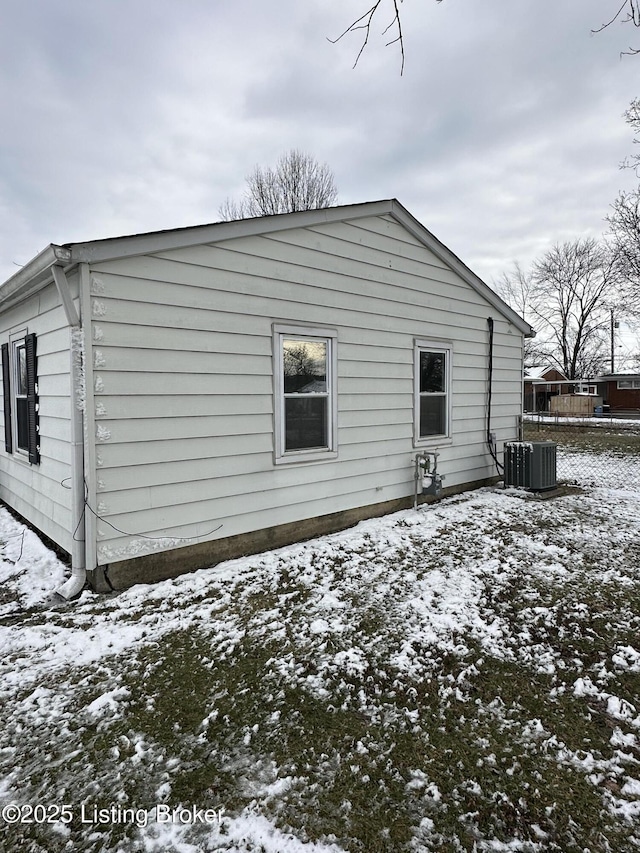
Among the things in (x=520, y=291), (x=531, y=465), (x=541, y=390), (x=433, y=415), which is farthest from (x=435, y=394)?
(x=520, y=291)

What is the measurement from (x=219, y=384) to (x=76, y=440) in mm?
1355

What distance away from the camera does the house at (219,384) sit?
378cm

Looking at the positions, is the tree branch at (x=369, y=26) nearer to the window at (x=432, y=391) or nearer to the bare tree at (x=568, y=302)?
the window at (x=432, y=391)

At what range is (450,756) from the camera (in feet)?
7.01

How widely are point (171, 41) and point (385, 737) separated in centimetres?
638

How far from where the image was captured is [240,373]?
4602 millimetres

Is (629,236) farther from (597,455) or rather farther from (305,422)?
(305,422)

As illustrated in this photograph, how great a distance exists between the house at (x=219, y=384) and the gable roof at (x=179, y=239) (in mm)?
17

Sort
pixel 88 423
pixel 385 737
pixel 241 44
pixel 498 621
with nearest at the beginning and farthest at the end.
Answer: pixel 385 737
pixel 498 621
pixel 88 423
pixel 241 44

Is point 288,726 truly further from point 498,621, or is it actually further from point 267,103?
point 267,103

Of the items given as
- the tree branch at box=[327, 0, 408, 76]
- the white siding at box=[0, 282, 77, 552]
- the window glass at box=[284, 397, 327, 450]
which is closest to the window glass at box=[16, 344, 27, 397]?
the white siding at box=[0, 282, 77, 552]

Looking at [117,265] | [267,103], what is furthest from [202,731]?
[267,103]

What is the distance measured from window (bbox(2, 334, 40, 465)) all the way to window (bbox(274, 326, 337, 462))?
260 cm

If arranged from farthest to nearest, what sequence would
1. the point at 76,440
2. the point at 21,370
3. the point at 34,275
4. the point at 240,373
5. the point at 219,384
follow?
the point at 21,370 → the point at 240,373 → the point at 219,384 → the point at 34,275 → the point at 76,440
